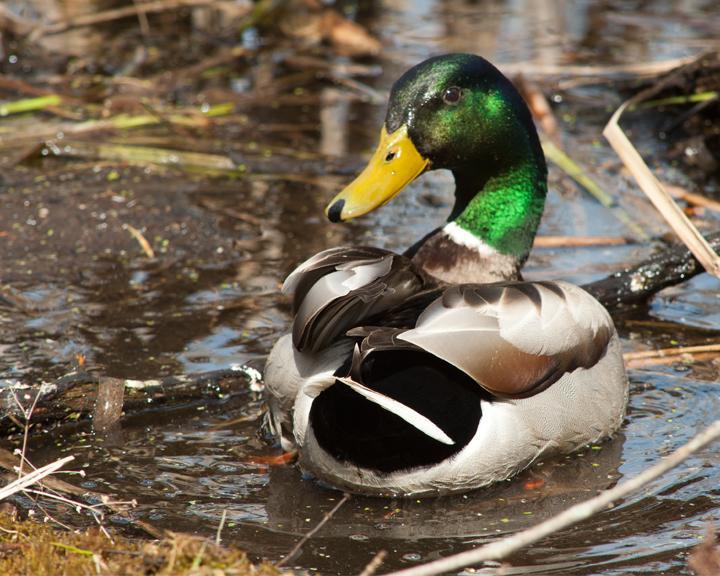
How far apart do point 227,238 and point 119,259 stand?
554 millimetres

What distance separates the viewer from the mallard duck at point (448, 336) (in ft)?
11.6

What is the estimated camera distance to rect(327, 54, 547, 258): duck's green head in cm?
432

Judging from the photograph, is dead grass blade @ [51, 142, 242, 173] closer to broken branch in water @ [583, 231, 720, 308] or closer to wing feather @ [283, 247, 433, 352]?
broken branch in water @ [583, 231, 720, 308]

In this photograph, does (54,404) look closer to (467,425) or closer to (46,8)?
(467,425)

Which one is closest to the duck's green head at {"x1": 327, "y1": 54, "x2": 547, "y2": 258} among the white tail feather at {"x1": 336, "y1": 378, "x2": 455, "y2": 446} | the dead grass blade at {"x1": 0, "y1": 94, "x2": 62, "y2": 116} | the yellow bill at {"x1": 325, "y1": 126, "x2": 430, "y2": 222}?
the yellow bill at {"x1": 325, "y1": 126, "x2": 430, "y2": 222}

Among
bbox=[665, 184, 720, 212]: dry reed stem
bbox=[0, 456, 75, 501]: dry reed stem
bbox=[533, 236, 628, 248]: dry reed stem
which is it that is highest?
bbox=[0, 456, 75, 501]: dry reed stem

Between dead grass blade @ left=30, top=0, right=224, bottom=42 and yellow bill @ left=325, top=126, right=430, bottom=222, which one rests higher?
yellow bill @ left=325, top=126, right=430, bottom=222

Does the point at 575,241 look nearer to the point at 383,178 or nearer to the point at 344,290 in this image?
the point at 383,178

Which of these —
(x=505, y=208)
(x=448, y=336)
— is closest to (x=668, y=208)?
(x=505, y=208)

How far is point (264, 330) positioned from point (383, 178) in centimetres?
110

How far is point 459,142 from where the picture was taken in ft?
14.6

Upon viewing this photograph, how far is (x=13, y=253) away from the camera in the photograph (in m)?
5.76

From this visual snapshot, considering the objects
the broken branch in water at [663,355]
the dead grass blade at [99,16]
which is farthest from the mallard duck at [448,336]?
the dead grass blade at [99,16]

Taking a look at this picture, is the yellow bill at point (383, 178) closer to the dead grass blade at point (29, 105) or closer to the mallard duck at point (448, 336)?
the mallard duck at point (448, 336)
